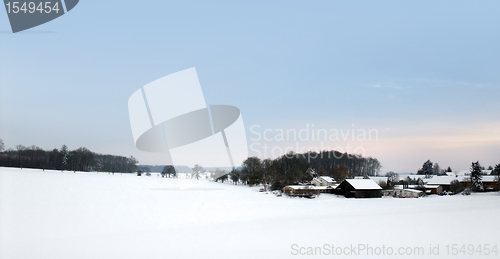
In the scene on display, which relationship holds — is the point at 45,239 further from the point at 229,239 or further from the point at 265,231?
the point at 265,231

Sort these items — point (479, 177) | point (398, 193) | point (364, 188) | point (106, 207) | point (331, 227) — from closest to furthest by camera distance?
point (331, 227) < point (106, 207) < point (364, 188) < point (398, 193) < point (479, 177)

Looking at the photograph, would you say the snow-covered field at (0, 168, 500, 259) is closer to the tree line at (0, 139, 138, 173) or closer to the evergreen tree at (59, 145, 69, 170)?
the tree line at (0, 139, 138, 173)

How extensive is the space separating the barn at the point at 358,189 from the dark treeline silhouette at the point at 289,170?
9.95m

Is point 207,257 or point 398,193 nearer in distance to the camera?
point 207,257

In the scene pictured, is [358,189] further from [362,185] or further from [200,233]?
[200,233]

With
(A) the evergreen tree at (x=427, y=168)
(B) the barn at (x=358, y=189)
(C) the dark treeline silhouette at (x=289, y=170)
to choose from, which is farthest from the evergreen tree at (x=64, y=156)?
(A) the evergreen tree at (x=427, y=168)

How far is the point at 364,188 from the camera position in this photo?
43938 mm

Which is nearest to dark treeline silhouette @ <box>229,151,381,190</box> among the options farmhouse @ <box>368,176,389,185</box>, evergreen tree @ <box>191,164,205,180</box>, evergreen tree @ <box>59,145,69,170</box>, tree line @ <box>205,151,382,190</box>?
tree line @ <box>205,151,382,190</box>

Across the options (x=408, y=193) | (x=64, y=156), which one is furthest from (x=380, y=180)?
(x=64, y=156)

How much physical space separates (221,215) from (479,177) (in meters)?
56.2

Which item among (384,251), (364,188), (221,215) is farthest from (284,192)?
(384,251)

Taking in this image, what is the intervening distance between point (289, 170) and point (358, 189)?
690 inches

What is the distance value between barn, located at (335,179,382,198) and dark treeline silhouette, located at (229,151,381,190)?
392 inches

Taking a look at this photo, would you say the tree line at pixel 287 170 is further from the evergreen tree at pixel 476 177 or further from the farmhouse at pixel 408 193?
the evergreen tree at pixel 476 177
